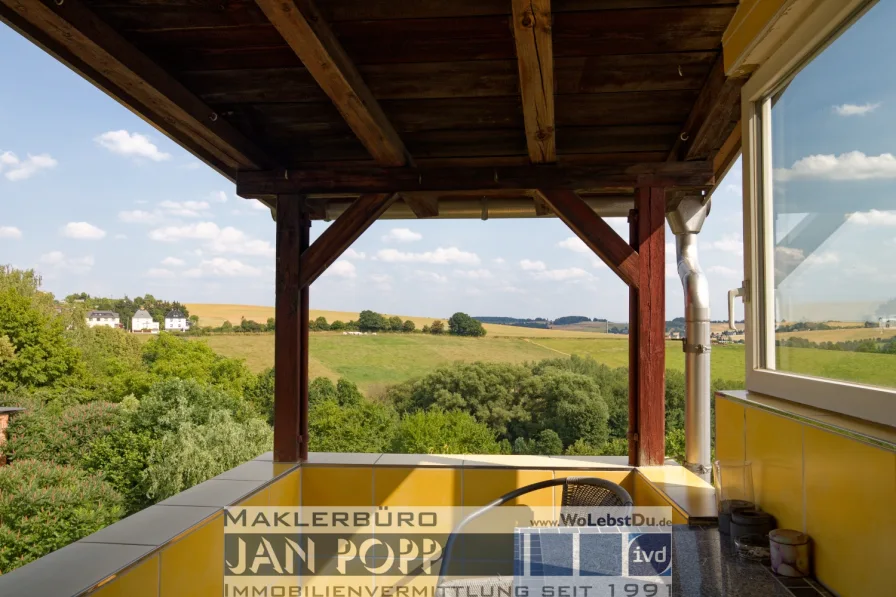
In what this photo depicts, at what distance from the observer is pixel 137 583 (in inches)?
65.0

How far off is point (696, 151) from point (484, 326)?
1082cm

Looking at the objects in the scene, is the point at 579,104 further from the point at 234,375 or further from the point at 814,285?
the point at 234,375

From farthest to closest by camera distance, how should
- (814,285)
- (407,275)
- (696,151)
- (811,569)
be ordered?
1. (407,275)
2. (696,151)
3. (814,285)
4. (811,569)

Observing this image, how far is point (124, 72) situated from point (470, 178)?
4.90ft

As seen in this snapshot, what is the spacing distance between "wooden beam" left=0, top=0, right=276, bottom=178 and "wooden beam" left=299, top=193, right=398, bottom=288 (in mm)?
505

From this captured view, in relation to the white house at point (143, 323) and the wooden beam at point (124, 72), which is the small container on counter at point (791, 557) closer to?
the wooden beam at point (124, 72)

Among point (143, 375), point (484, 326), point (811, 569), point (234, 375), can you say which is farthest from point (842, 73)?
point (143, 375)

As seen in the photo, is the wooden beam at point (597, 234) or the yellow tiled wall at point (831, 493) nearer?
the yellow tiled wall at point (831, 493)

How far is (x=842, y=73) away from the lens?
1.30m

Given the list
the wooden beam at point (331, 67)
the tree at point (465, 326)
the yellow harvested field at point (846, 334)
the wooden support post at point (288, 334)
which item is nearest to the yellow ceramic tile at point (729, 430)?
the yellow harvested field at point (846, 334)

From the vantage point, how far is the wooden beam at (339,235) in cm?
296

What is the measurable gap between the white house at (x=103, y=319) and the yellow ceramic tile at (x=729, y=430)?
14.9m

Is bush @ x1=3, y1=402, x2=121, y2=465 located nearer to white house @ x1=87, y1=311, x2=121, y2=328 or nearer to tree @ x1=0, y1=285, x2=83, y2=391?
tree @ x1=0, y1=285, x2=83, y2=391

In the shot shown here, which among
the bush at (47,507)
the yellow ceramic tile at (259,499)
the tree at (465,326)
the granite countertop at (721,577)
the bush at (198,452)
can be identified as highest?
the tree at (465,326)
